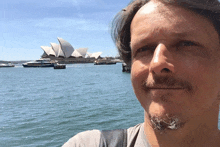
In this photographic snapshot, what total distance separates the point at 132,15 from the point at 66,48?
2797 inches

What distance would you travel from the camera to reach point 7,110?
513 inches

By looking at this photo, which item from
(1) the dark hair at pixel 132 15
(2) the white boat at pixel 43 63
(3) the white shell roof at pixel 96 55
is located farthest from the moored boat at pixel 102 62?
(1) the dark hair at pixel 132 15

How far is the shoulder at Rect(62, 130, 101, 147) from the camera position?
103 cm

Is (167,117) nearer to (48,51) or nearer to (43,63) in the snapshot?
(43,63)

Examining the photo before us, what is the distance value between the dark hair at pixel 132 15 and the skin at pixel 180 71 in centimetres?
3

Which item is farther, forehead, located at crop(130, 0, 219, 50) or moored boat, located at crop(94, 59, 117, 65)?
moored boat, located at crop(94, 59, 117, 65)

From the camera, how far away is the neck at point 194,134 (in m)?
0.84

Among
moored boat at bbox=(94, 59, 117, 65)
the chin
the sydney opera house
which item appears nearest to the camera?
the chin

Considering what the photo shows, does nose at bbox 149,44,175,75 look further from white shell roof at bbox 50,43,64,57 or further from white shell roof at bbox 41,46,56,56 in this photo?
white shell roof at bbox 41,46,56,56

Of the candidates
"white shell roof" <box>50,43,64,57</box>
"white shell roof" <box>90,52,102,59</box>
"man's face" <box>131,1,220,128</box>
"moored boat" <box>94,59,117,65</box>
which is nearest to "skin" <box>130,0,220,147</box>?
"man's face" <box>131,1,220,128</box>

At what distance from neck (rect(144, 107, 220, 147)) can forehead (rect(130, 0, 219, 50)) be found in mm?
339

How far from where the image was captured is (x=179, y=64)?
2.52 ft

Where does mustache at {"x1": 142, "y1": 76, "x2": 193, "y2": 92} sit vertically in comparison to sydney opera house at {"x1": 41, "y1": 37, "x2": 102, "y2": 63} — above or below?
above

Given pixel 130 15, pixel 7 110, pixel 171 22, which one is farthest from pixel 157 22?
pixel 7 110
